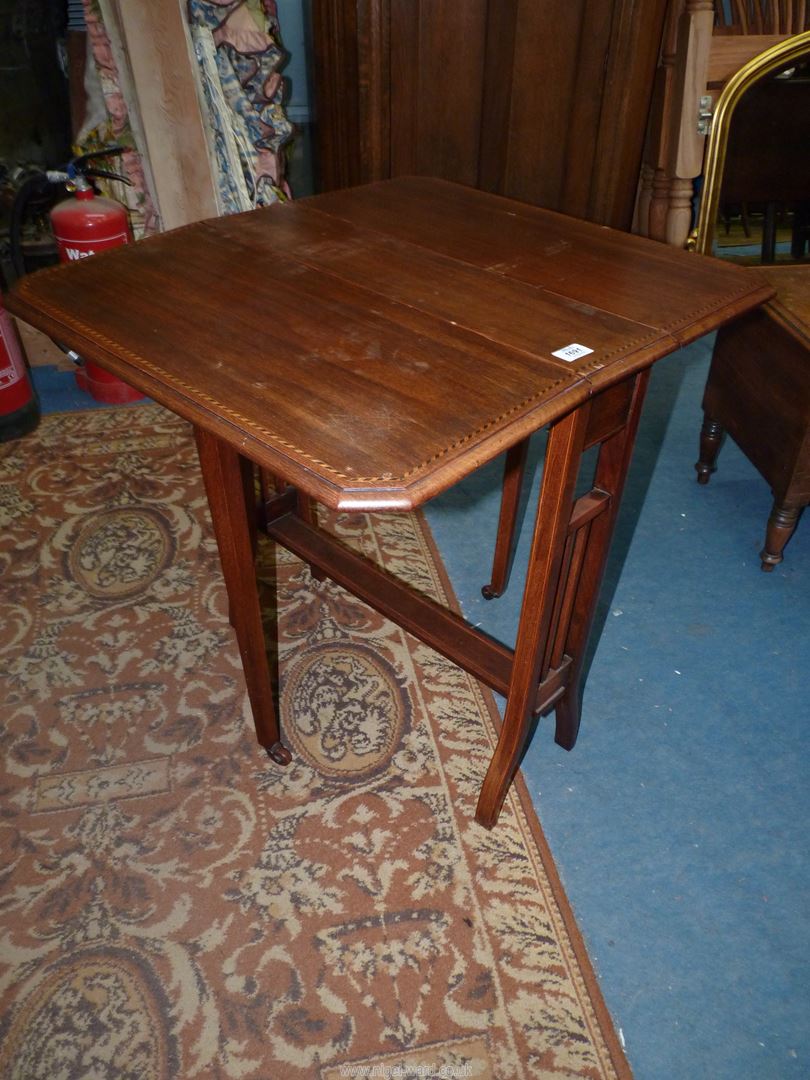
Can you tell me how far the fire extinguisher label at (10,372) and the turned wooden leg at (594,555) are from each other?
2094 mm

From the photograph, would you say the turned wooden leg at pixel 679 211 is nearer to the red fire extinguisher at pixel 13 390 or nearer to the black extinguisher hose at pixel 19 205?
the black extinguisher hose at pixel 19 205

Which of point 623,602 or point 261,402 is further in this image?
point 623,602

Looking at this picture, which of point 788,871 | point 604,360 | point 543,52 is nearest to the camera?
point 604,360

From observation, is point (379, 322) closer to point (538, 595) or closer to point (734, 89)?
point (538, 595)

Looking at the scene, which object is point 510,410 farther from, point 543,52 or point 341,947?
point 543,52

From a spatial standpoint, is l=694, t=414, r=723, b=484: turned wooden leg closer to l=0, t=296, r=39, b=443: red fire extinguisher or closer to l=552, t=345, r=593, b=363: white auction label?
l=552, t=345, r=593, b=363: white auction label

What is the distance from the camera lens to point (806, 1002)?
145 centimetres

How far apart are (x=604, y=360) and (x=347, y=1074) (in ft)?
3.94

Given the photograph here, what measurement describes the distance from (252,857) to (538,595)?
2.62 feet

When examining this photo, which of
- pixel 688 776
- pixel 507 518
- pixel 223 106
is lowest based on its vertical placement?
pixel 688 776

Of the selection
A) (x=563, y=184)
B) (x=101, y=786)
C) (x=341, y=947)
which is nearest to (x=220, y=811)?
(x=101, y=786)

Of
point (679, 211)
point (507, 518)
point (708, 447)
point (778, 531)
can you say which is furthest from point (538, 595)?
point (679, 211)

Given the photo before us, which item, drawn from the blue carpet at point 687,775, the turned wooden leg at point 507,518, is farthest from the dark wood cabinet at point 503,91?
the turned wooden leg at point 507,518

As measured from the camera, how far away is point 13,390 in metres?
2.78
